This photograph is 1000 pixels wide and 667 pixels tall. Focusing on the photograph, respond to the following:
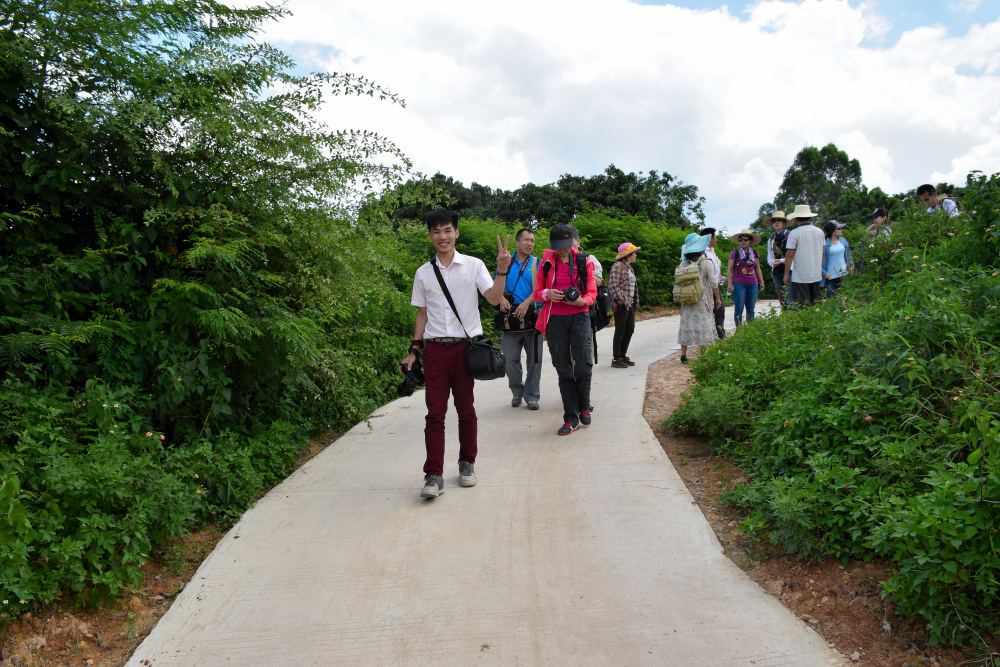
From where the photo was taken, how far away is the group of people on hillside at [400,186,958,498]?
459 centimetres

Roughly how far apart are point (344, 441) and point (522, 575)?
300 centimetres

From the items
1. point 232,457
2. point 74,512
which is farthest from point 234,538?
point 74,512

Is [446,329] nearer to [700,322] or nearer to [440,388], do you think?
[440,388]

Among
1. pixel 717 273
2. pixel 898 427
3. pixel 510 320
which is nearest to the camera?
pixel 898 427

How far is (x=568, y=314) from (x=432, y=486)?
85.5 inches

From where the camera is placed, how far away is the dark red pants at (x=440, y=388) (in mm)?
4531

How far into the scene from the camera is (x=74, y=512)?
3.38 metres

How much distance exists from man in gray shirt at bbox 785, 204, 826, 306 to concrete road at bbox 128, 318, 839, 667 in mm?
4574

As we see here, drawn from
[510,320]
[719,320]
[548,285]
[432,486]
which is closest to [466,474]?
[432,486]

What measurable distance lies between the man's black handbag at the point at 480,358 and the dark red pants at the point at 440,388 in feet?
0.32

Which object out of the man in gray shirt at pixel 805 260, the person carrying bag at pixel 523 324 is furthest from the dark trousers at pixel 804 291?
the person carrying bag at pixel 523 324

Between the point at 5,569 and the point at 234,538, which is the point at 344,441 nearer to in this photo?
the point at 234,538

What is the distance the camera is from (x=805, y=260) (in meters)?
8.34

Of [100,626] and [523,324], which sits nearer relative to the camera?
[100,626]
